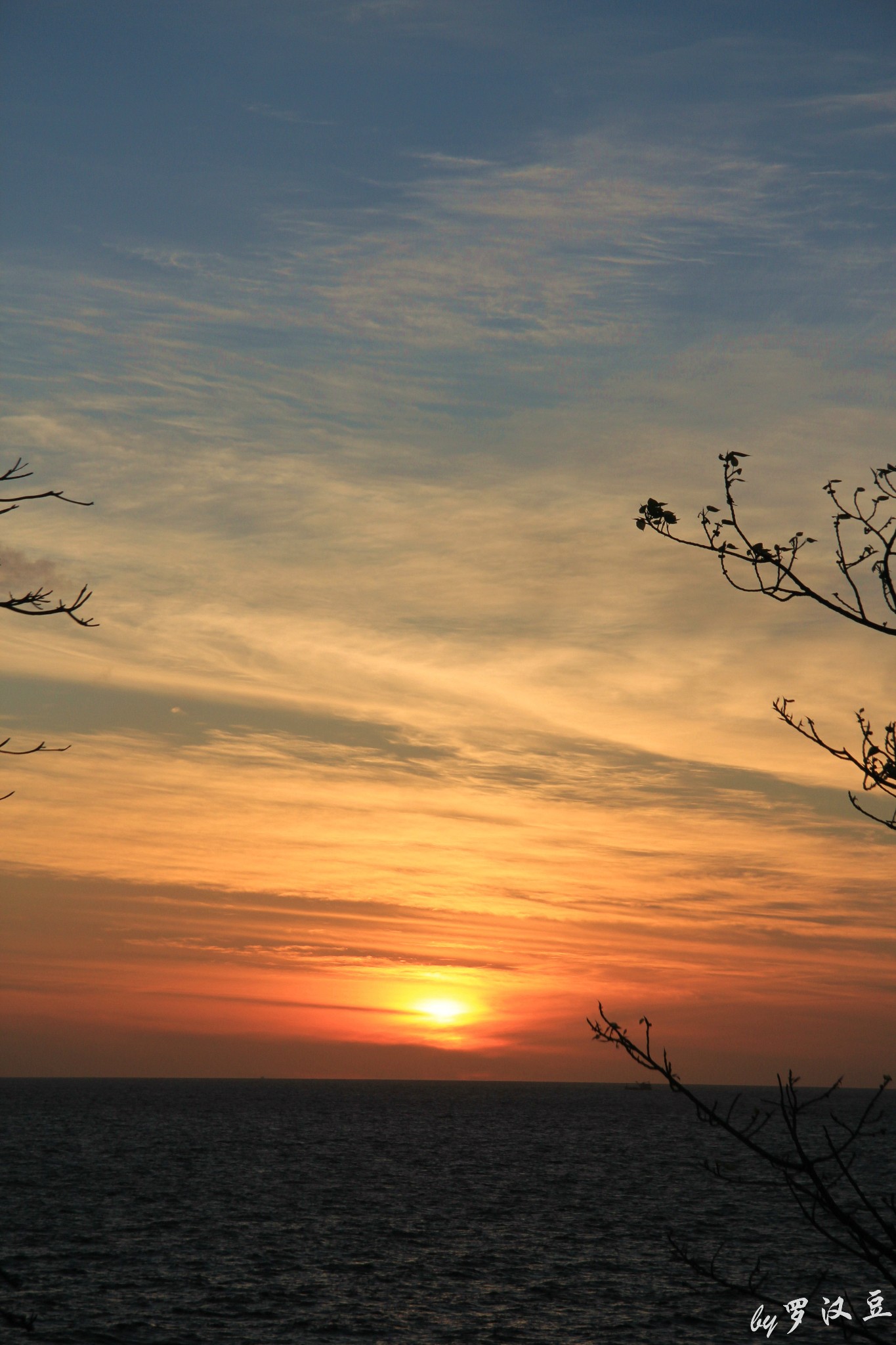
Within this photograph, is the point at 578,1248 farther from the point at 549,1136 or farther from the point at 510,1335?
the point at 549,1136

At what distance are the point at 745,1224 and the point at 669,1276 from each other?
21530mm

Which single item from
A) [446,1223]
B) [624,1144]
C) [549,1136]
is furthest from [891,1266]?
[549,1136]

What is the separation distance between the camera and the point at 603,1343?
43.3 m

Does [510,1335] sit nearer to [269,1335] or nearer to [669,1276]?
[269,1335]

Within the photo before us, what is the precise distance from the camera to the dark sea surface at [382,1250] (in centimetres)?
4612

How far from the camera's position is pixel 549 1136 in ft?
585

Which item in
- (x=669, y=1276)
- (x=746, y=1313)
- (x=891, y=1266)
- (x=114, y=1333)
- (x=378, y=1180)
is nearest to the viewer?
(x=114, y=1333)

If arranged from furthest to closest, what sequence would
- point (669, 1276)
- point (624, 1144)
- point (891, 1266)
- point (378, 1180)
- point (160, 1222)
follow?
point (624, 1144)
point (378, 1180)
point (160, 1222)
point (891, 1266)
point (669, 1276)

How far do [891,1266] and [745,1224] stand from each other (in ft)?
45.3

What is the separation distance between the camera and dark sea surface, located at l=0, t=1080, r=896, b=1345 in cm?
4612

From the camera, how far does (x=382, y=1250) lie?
64750 mm

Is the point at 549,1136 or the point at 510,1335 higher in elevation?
the point at 510,1335

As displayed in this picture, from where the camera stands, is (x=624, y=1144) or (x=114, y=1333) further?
(x=624, y=1144)

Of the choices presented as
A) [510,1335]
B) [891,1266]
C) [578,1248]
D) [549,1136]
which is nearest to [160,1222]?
[578,1248]
